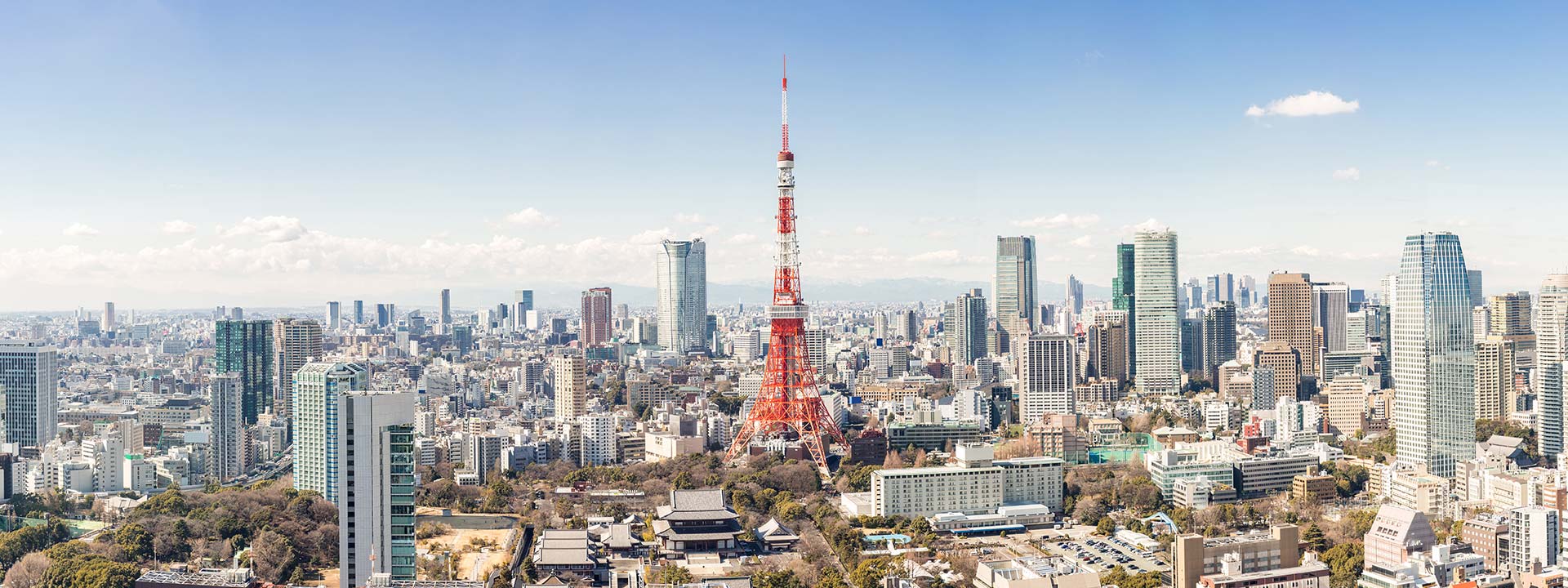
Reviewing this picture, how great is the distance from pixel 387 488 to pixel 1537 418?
50.3ft

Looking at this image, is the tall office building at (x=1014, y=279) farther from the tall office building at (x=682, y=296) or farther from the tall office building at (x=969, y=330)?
the tall office building at (x=682, y=296)

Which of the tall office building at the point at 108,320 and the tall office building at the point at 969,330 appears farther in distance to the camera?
the tall office building at the point at 108,320

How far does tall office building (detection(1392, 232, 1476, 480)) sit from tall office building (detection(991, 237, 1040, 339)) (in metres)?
24.8

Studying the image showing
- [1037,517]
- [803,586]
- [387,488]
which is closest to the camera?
[387,488]

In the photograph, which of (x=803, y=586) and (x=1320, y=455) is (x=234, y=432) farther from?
(x=1320, y=455)

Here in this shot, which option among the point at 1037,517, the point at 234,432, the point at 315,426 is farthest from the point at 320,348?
the point at 1037,517

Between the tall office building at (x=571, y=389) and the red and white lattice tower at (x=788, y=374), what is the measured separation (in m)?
6.38

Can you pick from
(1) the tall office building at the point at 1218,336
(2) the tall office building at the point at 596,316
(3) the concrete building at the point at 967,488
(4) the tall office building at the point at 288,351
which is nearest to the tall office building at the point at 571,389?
(4) the tall office building at the point at 288,351

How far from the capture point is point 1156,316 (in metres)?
30.0

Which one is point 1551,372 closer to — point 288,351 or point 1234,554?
point 1234,554

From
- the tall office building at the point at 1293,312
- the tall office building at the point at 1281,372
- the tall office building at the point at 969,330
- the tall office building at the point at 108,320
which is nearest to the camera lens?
the tall office building at the point at 1281,372

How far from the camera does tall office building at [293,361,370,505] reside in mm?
13141

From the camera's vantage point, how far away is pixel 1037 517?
13.8 metres

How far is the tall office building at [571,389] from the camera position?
23.3 m
